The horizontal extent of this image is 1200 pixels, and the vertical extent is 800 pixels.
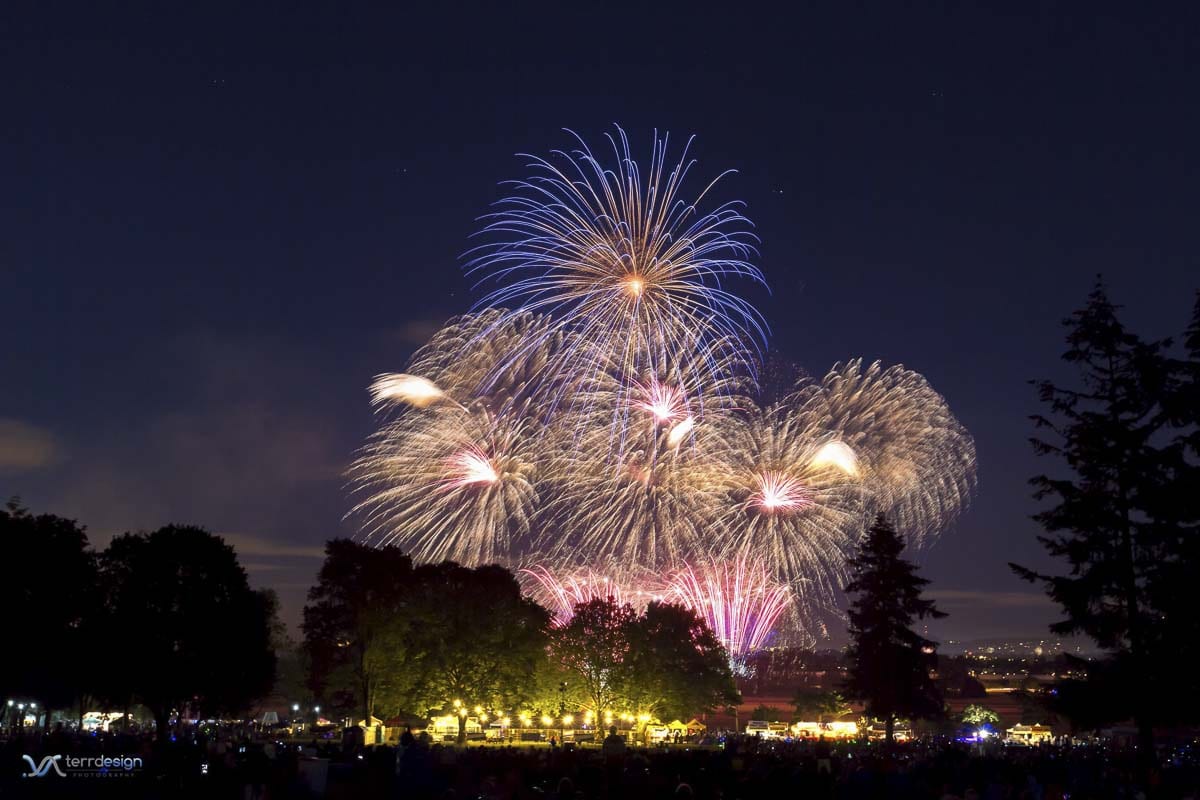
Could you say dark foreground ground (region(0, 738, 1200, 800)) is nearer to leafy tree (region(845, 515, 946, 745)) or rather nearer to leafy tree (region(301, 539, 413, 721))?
leafy tree (region(845, 515, 946, 745))

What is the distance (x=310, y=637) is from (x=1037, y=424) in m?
51.0

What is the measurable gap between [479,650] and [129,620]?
23.1m

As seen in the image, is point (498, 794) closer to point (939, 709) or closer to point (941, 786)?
point (941, 786)

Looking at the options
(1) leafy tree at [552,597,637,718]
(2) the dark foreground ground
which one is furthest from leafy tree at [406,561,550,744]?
(2) the dark foreground ground

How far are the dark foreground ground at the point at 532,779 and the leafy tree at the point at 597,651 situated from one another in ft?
162

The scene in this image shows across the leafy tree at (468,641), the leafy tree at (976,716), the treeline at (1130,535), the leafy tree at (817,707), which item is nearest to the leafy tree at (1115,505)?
the treeline at (1130,535)

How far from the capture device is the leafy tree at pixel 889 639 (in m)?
60.4

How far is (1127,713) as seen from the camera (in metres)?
35.4

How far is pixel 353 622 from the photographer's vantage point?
7281cm

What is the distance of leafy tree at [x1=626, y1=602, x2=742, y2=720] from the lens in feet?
261

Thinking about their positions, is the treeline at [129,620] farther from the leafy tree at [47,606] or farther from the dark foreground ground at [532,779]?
the dark foreground ground at [532,779]

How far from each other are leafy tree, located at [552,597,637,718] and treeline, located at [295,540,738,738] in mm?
73

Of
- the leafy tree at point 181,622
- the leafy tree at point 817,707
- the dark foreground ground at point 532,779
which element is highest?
the leafy tree at point 181,622

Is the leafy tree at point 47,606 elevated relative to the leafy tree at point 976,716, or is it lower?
elevated
